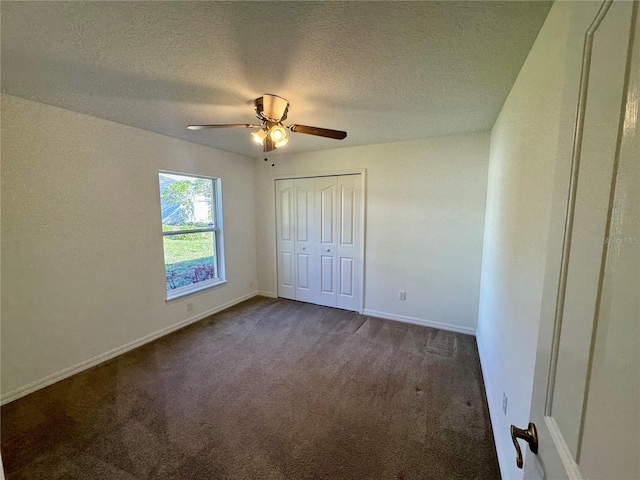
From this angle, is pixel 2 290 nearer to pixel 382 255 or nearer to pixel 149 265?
pixel 149 265

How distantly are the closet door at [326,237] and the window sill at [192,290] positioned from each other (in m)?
1.45

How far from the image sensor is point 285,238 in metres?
4.34

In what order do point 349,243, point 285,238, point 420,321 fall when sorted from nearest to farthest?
point 420,321 → point 349,243 → point 285,238

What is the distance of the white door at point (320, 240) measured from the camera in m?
3.79

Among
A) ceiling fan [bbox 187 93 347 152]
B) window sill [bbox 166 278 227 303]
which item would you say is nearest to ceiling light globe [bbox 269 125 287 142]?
ceiling fan [bbox 187 93 347 152]

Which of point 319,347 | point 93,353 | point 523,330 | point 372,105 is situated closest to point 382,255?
point 319,347

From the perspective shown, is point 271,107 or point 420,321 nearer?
point 271,107

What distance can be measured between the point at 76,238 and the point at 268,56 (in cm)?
234

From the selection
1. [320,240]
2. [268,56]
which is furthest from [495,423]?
[320,240]

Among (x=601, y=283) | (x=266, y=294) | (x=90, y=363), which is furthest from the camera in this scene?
(x=266, y=294)

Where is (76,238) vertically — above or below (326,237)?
above

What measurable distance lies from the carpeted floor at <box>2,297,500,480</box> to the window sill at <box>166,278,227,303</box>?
52cm

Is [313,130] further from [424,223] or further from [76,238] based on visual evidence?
[76,238]

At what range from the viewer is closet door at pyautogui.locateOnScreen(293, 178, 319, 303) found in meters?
4.05
